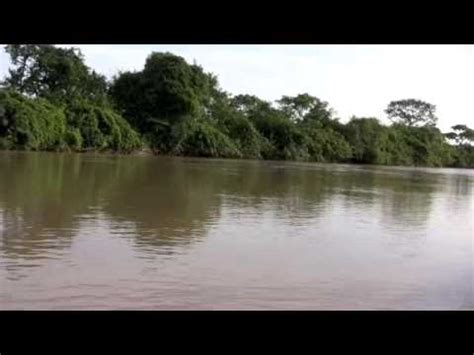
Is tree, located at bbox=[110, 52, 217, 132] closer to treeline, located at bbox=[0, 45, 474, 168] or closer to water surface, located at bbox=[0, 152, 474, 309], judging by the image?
treeline, located at bbox=[0, 45, 474, 168]

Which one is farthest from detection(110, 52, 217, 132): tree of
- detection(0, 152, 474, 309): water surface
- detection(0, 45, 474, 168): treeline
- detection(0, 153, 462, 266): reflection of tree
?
detection(0, 152, 474, 309): water surface

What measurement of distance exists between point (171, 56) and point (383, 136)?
1622 centimetres

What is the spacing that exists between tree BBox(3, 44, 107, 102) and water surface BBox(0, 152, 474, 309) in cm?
2068

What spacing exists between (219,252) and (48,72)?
27169mm

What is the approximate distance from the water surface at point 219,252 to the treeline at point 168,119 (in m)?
18.0

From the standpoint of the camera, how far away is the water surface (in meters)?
3.98

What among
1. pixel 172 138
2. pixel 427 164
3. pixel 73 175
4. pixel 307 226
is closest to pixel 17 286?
pixel 307 226

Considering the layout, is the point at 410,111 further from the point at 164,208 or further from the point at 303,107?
Result: the point at 164,208

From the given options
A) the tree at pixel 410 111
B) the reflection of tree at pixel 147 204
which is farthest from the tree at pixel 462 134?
the reflection of tree at pixel 147 204

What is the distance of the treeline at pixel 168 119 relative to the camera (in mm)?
28391
